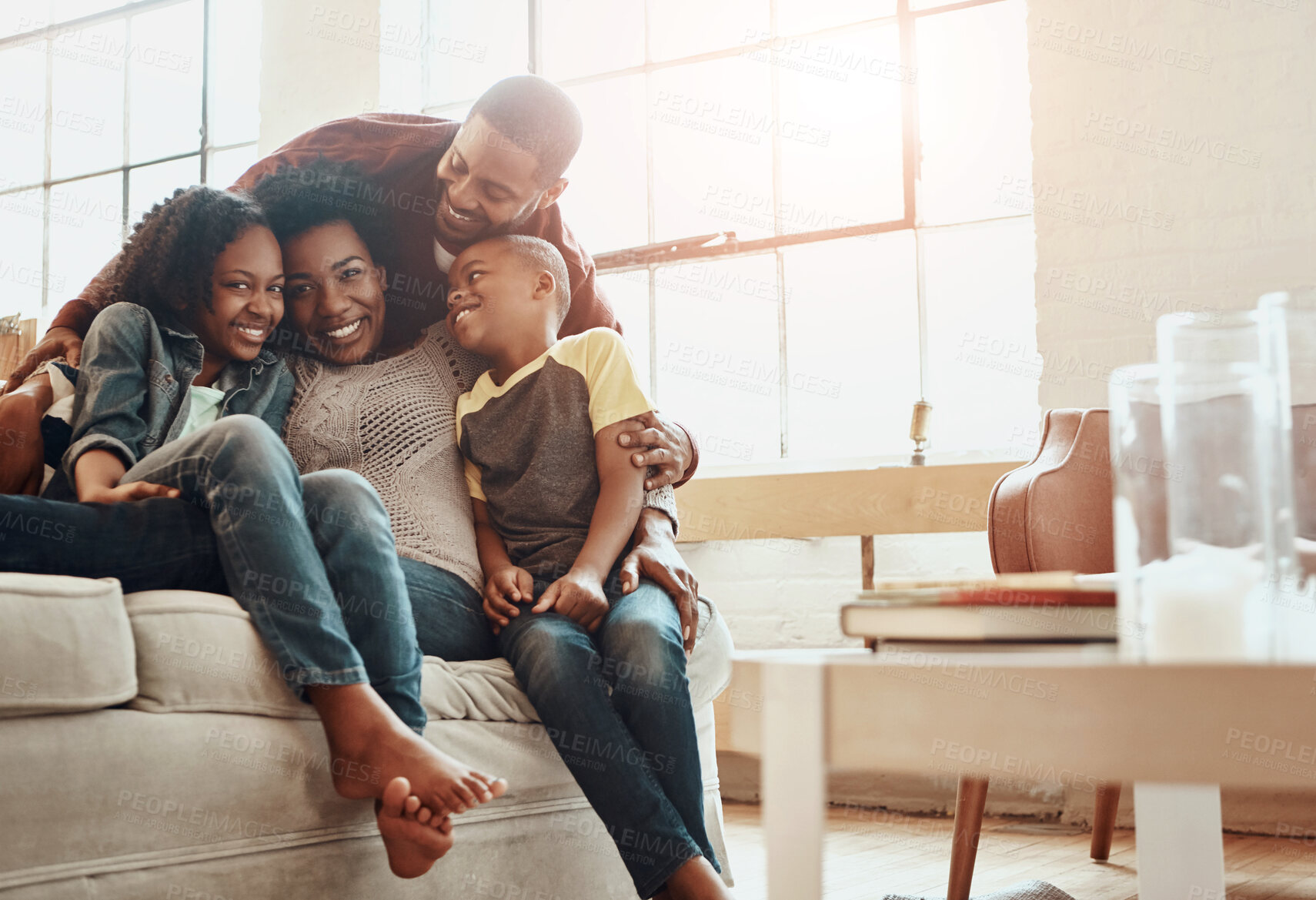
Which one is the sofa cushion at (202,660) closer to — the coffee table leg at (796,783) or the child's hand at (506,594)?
the child's hand at (506,594)

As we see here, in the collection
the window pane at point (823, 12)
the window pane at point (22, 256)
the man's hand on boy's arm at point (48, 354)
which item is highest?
the window pane at point (823, 12)

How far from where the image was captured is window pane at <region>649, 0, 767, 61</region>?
2.94 m

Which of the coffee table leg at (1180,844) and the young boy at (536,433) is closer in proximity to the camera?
the coffee table leg at (1180,844)

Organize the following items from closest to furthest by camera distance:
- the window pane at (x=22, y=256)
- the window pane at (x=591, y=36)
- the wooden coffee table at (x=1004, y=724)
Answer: the wooden coffee table at (x=1004, y=724) → the window pane at (x=591, y=36) → the window pane at (x=22, y=256)

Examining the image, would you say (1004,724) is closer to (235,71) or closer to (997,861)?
(997,861)

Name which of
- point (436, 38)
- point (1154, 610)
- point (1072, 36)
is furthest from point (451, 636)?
point (436, 38)

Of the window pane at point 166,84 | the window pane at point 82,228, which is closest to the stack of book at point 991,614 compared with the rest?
the window pane at point 166,84

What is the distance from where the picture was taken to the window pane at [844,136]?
275 centimetres

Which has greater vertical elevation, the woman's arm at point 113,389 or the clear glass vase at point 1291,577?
the woman's arm at point 113,389

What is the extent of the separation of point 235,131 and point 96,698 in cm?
299

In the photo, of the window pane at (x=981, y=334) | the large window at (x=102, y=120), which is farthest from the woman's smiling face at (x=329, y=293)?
the large window at (x=102, y=120)

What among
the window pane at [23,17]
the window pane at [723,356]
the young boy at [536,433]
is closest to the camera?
the young boy at [536,433]

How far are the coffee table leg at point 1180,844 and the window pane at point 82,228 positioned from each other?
359 cm

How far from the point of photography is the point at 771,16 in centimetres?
291
